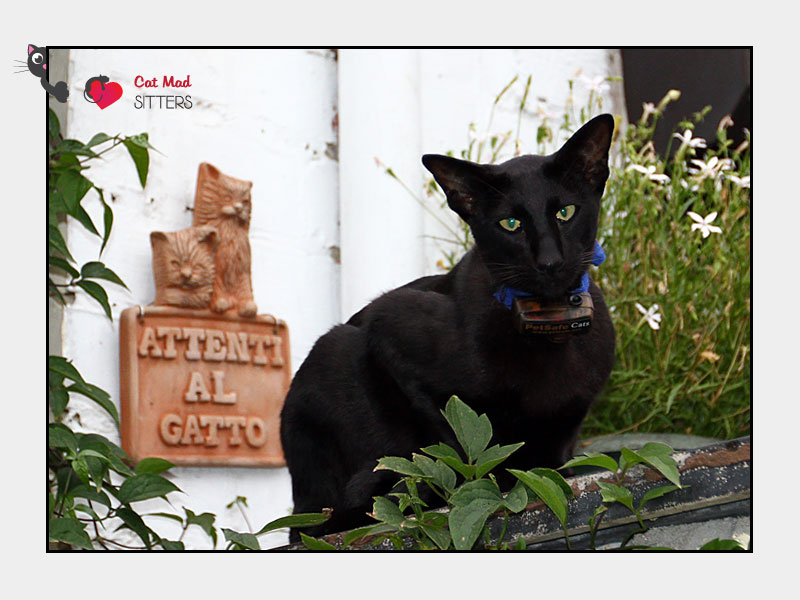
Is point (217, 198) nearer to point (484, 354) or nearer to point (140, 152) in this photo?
point (140, 152)

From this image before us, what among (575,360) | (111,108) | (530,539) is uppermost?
(111,108)

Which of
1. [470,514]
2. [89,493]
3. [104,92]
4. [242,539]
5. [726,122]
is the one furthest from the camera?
[726,122]

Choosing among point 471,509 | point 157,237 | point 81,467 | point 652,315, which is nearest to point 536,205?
point 471,509

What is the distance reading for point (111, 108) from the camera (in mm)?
1215

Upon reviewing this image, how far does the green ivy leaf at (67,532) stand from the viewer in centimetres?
77

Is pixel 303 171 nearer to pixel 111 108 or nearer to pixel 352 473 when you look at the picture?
pixel 111 108

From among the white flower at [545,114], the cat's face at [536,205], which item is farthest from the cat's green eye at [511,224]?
the white flower at [545,114]

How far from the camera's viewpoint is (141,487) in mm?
828

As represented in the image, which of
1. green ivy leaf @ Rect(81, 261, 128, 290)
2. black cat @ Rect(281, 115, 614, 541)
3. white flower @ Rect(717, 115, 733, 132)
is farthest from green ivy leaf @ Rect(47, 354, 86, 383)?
white flower @ Rect(717, 115, 733, 132)

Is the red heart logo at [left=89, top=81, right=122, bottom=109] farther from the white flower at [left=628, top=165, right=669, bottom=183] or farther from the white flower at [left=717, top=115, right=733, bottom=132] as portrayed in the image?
the white flower at [left=717, top=115, right=733, bottom=132]

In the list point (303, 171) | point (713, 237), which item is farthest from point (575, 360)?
point (303, 171)

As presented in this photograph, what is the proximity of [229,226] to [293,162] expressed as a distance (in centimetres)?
19

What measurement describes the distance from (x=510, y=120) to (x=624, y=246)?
0.99 ft

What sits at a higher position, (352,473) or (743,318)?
(743,318)
